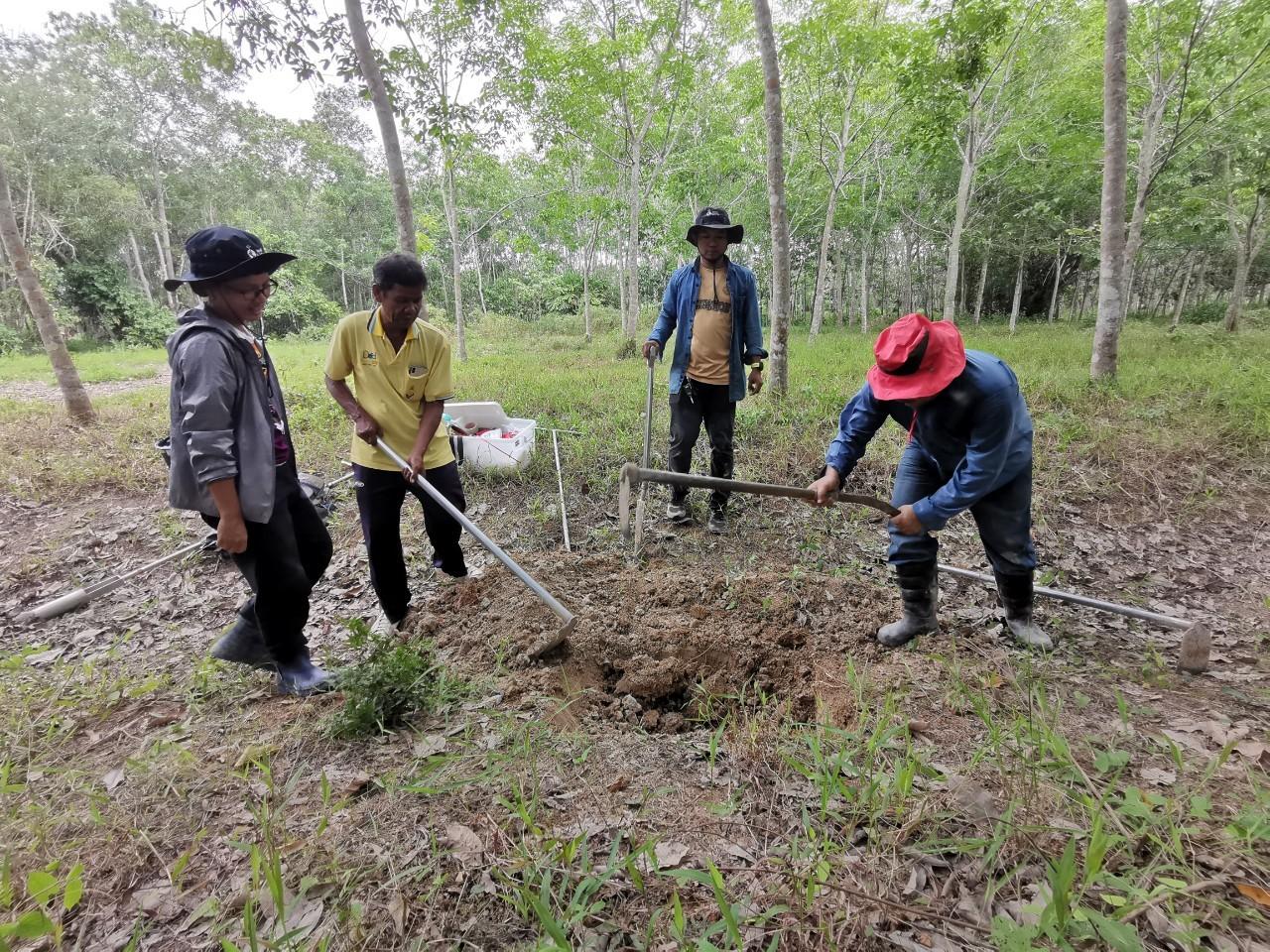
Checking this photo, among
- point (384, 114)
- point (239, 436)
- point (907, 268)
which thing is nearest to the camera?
point (239, 436)

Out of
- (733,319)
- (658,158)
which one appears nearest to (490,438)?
(733,319)

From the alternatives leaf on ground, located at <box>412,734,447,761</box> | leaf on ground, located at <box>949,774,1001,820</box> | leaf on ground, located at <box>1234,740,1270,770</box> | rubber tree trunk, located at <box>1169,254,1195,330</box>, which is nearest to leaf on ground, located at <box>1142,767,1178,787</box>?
leaf on ground, located at <box>1234,740,1270,770</box>

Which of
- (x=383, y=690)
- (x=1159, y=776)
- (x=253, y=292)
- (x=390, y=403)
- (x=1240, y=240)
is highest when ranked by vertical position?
(x=1240, y=240)

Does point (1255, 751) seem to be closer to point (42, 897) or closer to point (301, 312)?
point (42, 897)

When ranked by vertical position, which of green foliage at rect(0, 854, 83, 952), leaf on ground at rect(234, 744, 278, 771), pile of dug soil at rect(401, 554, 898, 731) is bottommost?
pile of dug soil at rect(401, 554, 898, 731)

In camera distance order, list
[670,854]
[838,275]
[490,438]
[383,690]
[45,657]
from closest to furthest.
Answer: [670,854], [383,690], [45,657], [490,438], [838,275]

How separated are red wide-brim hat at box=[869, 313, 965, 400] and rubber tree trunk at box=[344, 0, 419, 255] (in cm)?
549

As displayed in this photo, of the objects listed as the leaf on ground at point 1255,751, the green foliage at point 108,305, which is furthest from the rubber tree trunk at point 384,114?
the green foliage at point 108,305

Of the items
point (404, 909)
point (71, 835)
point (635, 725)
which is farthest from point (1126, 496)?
point (71, 835)

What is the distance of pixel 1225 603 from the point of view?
126 inches

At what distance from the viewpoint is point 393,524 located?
290cm

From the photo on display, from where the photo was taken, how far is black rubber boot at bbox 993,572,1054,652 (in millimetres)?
2728

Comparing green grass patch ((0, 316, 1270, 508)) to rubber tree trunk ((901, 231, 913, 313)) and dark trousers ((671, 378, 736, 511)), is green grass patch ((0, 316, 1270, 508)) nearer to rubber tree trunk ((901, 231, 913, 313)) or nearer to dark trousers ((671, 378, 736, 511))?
dark trousers ((671, 378, 736, 511))

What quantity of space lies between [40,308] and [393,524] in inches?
290
